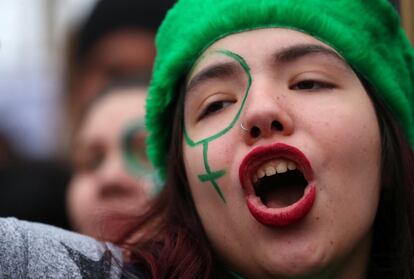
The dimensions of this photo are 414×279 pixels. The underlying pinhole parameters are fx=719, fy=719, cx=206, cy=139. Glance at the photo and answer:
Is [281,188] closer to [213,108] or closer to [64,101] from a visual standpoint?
[213,108]

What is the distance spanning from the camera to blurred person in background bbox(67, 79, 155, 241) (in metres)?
3.14

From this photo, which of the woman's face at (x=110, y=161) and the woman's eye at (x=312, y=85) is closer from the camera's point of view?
the woman's eye at (x=312, y=85)

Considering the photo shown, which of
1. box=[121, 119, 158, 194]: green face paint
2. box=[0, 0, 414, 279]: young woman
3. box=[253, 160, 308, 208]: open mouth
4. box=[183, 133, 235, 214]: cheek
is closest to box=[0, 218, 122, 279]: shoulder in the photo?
box=[0, 0, 414, 279]: young woman

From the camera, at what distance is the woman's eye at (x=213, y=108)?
1.94 metres

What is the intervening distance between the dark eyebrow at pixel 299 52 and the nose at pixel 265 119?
0.43 ft

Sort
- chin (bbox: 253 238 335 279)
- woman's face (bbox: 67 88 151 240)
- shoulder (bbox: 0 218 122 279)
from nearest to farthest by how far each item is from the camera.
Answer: shoulder (bbox: 0 218 122 279)
chin (bbox: 253 238 335 279)
woman's face (bbox: 67 88 151 240)

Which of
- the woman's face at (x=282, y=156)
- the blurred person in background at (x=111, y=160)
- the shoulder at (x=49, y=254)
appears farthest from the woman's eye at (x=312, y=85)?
the blurred person in background at (x=111, y=160)

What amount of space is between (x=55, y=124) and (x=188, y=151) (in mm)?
4056

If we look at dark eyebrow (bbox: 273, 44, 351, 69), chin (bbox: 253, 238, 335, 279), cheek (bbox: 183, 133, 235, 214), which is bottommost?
chin (bbox: 253, 238, 335, 279)

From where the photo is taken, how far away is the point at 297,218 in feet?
5.57

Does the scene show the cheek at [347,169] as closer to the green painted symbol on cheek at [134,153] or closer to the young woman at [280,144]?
the young woman at [280,144]

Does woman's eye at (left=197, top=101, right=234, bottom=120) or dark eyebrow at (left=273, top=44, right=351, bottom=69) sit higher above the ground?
dark eyebrow at (left=273, top=44, right=351, bottom=69)

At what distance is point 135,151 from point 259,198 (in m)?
1.56

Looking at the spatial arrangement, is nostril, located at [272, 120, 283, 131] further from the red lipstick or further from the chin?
the chin
